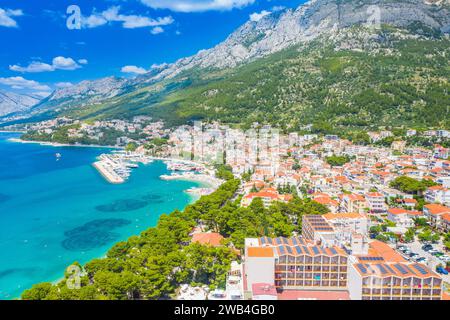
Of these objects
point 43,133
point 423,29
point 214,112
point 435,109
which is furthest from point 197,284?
point 423,29

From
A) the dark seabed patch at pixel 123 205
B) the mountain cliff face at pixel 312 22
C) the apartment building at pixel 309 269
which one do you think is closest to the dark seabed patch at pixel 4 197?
the dark seabed patch at pixel 123 205

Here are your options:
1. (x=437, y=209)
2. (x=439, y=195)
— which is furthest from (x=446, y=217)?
(x=439, y=195)

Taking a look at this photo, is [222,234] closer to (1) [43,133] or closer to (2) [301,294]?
(2) [301,294]

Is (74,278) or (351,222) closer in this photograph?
(74,278)

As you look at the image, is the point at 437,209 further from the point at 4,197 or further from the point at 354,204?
the point at 4,197

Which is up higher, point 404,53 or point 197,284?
point 404,53

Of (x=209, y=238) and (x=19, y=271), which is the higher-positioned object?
(x=209, y=238)

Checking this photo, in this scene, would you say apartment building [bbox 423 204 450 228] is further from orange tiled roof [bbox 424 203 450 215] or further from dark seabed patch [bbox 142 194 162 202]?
dark seabed patch [bbox 142 194 162 202]
